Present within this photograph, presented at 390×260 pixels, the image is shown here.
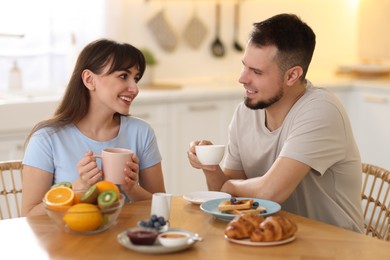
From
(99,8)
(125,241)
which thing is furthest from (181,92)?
(125,241)

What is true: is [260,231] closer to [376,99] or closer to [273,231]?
[273,231]

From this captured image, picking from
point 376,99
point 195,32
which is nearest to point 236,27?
point 195,32

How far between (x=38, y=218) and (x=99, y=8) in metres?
2.45

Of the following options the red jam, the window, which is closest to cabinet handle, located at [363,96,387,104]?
the window

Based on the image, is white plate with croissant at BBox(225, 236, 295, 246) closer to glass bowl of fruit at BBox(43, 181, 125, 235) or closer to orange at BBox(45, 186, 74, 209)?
glass bowl of fruit at BBox(43, 181, 125, 235)

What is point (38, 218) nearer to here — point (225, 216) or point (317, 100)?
point (225, 216)

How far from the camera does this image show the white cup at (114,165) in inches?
83.4

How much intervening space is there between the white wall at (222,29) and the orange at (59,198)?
2.54 meters

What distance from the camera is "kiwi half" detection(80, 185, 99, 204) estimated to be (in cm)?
192

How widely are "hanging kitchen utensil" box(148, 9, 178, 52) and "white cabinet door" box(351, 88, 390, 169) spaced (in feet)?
4.06

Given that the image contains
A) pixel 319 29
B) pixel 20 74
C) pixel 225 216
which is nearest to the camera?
pixel 225 216

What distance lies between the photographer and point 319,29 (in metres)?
5.49

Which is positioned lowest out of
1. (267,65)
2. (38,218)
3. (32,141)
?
(38,218)

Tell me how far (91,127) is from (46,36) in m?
1.97
